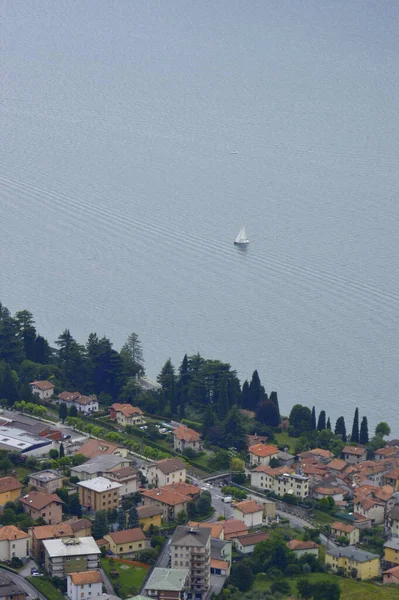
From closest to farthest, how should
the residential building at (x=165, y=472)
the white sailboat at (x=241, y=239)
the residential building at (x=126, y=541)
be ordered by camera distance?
1. the residential building at (x=126, y=541)
2. the residential building at (x=165, y=472)
3. the white sailboat at (x=241, y=239)

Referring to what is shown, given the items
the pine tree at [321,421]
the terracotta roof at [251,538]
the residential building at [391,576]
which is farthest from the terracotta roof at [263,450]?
the residential building at [391,576]

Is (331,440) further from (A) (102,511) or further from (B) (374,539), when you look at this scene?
(A) (102,511)

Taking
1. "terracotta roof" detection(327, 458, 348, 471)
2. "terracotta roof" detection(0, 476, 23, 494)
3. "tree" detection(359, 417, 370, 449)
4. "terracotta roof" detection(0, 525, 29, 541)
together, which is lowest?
"terracotta roof" detection(0, 525, 29, 541)

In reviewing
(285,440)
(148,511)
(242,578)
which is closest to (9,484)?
(148,511)

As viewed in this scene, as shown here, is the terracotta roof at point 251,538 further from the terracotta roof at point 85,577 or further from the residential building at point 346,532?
the terracotta roof at point 85,577

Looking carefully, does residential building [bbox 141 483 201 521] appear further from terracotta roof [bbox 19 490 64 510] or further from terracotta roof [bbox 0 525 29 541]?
terracotta roof [bbox 0 525 29 541]

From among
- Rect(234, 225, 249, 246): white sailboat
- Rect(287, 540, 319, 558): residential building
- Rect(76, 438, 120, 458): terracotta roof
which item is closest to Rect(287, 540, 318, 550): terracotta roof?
Rect(287, 540, 319, 558): residential building
